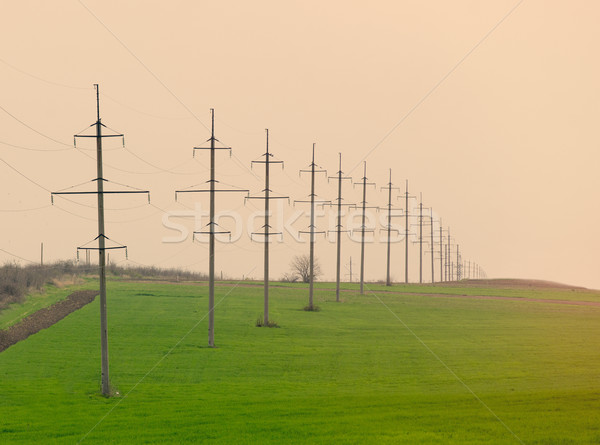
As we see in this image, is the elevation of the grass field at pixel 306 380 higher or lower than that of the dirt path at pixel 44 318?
lower

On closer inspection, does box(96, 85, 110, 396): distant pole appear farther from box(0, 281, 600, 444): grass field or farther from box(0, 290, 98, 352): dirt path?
box(0, 290, 98, 352): dirt path

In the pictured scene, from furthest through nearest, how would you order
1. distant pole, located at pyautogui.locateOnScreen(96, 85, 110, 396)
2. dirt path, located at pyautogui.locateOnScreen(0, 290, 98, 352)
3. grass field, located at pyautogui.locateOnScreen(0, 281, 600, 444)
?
dirt path, located at pyautogui.locateOnScreen(0, 290, 98, 352)
distant pole, located at pyautogui.locateOnScreen(96, 85, 110, 396)
grass field, located at pyautogui.locateOnScreen(0, 281, 600, 444)

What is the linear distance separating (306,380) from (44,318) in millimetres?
28596

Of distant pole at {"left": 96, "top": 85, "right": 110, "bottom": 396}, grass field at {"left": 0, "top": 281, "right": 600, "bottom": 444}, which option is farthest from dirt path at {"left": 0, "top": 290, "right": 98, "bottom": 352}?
distant pole at {"left": 96, "top": 85, "right": 110, "bottom": 396}

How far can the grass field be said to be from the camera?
79.3 ft

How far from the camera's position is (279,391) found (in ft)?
102

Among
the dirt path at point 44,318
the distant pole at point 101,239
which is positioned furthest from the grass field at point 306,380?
the distant pole at point 101,239

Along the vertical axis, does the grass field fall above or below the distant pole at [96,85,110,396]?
below

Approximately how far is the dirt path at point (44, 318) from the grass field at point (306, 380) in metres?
1.11

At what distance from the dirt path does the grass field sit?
3.65 feet

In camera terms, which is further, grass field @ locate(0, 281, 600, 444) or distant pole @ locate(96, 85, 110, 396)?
distant pole @ locate(96, 85, 110, 396)

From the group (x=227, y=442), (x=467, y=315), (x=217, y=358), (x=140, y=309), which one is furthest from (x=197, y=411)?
(x=467, y=315)

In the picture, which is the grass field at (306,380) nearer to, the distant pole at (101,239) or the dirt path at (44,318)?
the dirt path at (44,318)

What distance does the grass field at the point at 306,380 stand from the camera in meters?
24.2
